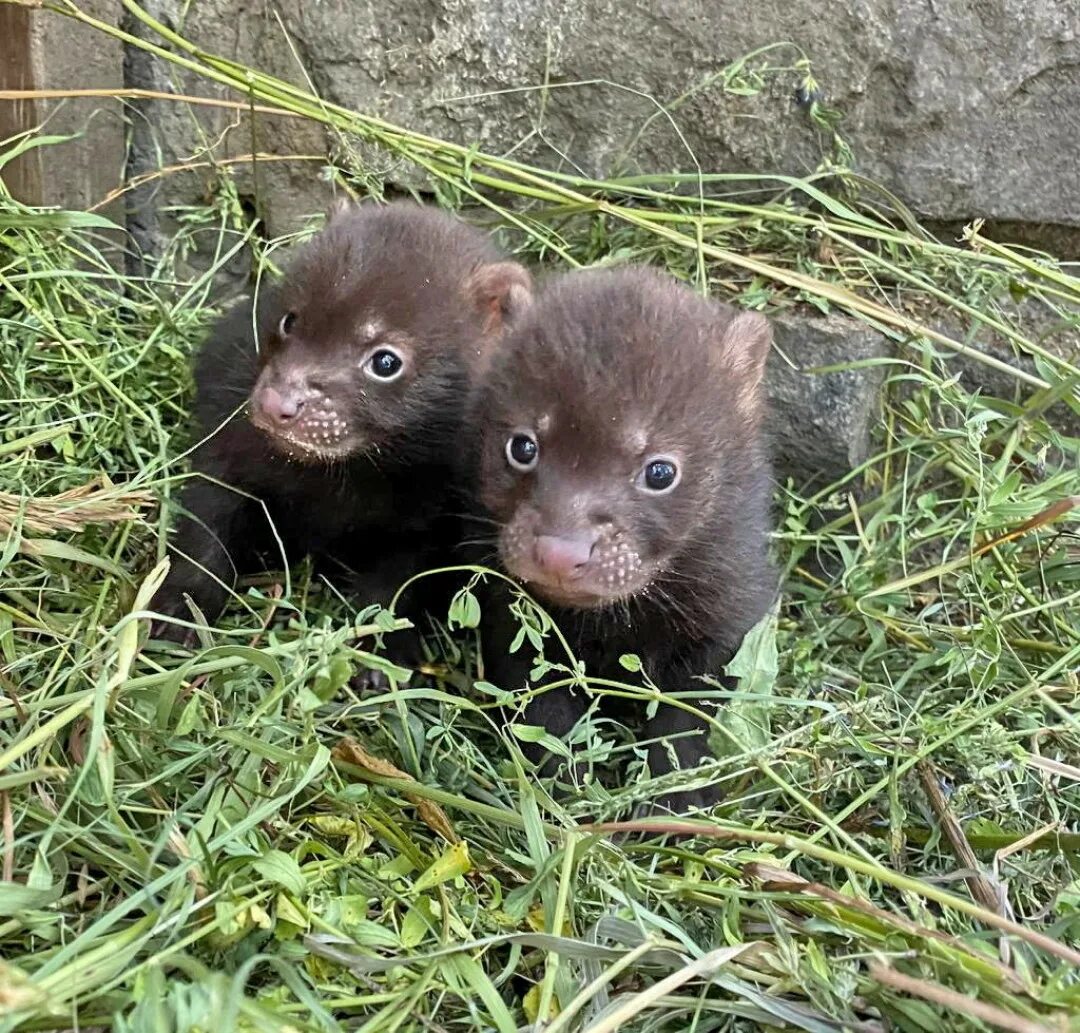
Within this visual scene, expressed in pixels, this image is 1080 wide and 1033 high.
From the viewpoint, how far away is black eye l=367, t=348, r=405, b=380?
2787mm

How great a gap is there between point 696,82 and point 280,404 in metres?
1.71

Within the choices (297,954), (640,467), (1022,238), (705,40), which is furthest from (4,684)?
(1022,238)

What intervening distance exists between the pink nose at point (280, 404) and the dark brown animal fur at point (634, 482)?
42 centimetres

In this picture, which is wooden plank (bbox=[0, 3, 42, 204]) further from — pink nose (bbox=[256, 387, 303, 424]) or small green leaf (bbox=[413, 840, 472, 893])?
small green leaf (bbox=[413, 840, 472, 893])

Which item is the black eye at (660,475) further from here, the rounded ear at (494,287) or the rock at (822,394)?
the rock at (822,394)

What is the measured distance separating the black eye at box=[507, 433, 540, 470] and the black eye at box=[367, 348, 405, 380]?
0.47 m

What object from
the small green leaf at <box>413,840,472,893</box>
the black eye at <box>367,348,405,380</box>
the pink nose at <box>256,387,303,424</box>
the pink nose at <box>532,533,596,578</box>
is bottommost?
the small green leaf at <box>413,840,472,893</box>

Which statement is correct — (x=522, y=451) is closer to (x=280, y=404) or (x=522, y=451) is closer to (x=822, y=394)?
(x=280, y=404)

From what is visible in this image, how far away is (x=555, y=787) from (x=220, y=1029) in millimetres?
1135

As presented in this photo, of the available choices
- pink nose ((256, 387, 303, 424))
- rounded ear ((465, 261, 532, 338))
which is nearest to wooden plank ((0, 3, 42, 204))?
pink nose ((256, 387, 303, 424))

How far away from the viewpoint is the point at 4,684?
6.94 ft

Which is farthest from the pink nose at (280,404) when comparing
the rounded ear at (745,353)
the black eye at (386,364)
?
the rounded ear at (745,353)

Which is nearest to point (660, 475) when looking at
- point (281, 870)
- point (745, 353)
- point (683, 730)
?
point (745, 353)

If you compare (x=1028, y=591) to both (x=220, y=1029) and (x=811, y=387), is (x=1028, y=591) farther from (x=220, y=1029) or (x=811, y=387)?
(x=220, y=1029)
